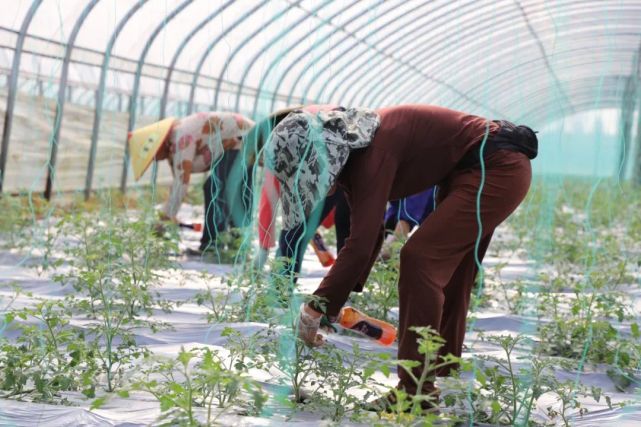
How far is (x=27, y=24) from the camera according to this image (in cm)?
600

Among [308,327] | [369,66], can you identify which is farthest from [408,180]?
[369,66]

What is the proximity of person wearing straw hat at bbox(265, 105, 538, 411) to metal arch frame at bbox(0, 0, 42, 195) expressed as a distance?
4.22 meters

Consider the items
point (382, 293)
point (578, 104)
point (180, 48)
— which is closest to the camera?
point (382, 293)

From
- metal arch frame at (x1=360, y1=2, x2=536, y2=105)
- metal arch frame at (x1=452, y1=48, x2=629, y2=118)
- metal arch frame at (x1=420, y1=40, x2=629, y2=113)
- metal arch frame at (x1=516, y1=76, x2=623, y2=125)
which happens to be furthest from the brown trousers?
metal arch frame at (x1=516, y1=76, x2=623, y2=125)

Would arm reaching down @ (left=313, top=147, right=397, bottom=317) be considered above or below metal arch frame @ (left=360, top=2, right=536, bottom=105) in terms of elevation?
below

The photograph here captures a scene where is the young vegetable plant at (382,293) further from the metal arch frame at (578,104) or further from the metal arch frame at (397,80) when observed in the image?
the metal arch frame at (578,104)

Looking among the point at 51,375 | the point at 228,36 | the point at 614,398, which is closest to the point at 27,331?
the point at 51,375

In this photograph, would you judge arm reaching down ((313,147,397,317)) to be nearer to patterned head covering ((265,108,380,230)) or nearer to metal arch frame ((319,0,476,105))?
patterned head covering ((265,108,380,230))

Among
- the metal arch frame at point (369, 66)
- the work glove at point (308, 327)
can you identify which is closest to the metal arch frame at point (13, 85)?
the metal arch frame at point (369, 66)

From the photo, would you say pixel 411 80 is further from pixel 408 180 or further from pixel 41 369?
pixel 41 369

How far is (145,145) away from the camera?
15.5ft

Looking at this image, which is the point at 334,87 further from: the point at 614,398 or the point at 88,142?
the point at 614,398

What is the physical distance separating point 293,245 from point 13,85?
3.56 metres

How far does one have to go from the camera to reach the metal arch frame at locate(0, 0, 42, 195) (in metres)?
5.97
